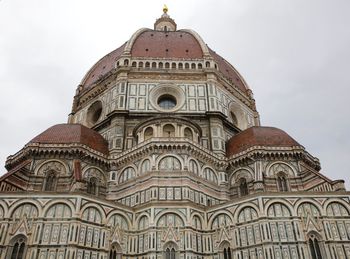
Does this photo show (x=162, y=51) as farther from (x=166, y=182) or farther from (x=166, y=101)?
(x=166, y=182)

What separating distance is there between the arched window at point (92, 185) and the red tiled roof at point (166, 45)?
51.8 feet

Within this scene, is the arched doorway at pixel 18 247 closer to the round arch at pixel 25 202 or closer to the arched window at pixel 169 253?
the round arch at pixel 25 202

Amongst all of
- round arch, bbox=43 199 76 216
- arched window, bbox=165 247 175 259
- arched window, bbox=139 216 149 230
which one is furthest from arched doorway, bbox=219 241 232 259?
round arch, bbox=43 199 76 216

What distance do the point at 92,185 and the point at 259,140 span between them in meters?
14.2

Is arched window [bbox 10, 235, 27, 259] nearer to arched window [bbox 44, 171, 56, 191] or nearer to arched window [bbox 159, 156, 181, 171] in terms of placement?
arched window [bbox 44, 171, 56, 191]

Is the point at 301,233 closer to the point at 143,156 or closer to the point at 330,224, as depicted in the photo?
the point at 330,224

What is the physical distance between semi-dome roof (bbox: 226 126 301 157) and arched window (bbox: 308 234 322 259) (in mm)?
9134

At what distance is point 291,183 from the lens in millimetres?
27094

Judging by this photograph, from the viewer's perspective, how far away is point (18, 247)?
20.3 metres

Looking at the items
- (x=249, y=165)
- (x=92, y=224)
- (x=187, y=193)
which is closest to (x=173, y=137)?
(x=187, y=193)

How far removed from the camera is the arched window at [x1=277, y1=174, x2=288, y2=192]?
27.0m

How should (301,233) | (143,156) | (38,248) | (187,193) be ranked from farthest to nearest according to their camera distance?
(143,156), (187,193), (301,233), (38,248)

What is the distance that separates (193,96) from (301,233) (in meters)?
16.7

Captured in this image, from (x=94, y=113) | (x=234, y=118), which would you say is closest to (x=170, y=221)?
(x=234, y=118)
